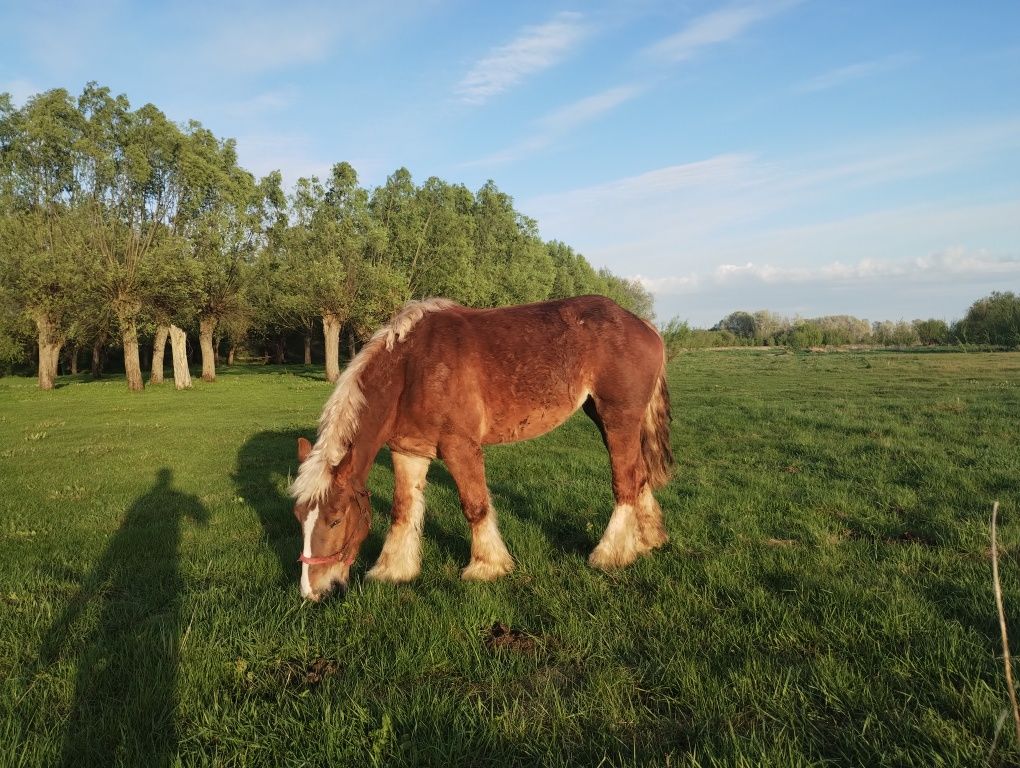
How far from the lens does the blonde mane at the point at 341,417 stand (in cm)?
442

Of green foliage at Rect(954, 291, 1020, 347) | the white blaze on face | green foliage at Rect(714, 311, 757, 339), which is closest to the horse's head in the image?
the white blaze on face

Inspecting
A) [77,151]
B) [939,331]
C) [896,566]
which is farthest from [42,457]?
[939,331]

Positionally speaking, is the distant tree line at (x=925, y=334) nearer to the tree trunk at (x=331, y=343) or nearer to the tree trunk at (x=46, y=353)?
the tree trunk at (x=331, y=343)

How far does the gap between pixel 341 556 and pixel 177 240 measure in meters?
31.0

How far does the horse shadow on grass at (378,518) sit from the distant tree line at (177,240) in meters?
23.1

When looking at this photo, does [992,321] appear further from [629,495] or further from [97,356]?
[97,356]

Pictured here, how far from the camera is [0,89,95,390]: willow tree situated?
28094 mm

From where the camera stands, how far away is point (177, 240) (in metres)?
29.6

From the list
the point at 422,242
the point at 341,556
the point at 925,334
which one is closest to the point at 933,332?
the point at 925,334

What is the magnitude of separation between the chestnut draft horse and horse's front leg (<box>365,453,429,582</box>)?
11 mm

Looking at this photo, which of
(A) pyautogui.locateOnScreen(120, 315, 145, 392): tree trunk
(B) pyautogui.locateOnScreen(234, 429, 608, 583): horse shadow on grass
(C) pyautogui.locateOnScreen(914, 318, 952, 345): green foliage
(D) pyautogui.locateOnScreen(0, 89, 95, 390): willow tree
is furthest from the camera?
(C) pyautogui.locateOnScreen(914, 318, 952, 345): green foliage

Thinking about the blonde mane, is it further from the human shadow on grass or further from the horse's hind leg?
the horse's hind leg

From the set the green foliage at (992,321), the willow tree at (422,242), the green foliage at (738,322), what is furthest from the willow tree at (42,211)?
the green foliage at (738,322)

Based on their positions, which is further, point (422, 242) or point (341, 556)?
point (422, 242)
